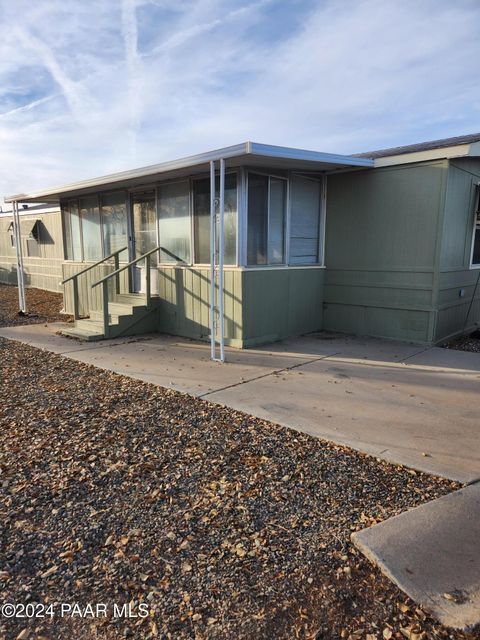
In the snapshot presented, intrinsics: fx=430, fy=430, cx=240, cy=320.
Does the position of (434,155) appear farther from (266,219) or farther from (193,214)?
(193,214)

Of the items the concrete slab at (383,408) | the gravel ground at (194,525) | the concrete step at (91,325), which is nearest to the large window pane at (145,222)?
the concrete step at (91,325)

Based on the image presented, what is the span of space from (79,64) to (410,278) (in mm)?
7040

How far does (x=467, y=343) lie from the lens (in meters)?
6.84

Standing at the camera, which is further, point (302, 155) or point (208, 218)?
point (208, 218)

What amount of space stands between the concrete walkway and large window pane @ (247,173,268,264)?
1444 mm

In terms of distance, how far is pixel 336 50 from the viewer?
7938 millimetres

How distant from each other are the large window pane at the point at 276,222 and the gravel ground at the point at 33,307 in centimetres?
515

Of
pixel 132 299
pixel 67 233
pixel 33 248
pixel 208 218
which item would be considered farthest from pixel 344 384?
pixel 33 248

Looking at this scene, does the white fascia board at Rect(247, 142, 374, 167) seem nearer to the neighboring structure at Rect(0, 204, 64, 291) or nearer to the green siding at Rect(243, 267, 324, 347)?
the green siding at Rect(243, 267, 324, 347)

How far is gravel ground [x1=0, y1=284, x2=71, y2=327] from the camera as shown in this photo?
30.6 ft

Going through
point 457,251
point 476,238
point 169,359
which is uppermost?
point 476,238

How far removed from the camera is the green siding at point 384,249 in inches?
249

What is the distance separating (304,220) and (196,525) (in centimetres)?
569

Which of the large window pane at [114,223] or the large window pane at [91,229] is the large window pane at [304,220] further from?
the large window pane at [91,229]
